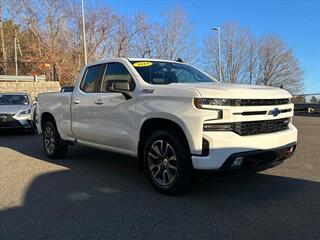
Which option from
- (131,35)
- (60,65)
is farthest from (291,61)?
(60,65)

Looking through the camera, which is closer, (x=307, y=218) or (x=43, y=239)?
(x=43, y=239)

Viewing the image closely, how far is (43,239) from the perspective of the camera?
4219 millimetres

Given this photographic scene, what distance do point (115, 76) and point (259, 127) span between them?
2510 millimetres

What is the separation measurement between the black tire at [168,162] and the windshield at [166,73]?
102 centimetres

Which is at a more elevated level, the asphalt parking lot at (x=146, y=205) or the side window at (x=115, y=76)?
the side window at (x=115, y=76)

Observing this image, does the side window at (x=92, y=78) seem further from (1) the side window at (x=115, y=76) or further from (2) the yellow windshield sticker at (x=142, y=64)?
(2) the yellow windshield sticker at (x=142, y=64)

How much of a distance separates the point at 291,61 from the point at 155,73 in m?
53.7

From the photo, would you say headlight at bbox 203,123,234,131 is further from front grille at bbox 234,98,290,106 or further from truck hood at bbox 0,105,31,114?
truck hood at bbox 0,105,31,114

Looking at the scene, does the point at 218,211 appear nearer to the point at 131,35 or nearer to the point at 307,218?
the point at 307,218

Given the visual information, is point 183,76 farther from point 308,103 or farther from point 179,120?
point 308,103

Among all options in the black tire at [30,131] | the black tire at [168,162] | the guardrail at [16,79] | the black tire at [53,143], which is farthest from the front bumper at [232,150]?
the guardrail at [16,79]

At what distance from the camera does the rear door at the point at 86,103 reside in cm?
713

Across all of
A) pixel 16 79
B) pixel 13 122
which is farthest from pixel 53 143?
pixel 16 79

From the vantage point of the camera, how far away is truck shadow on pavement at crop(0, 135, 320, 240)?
4.31m
